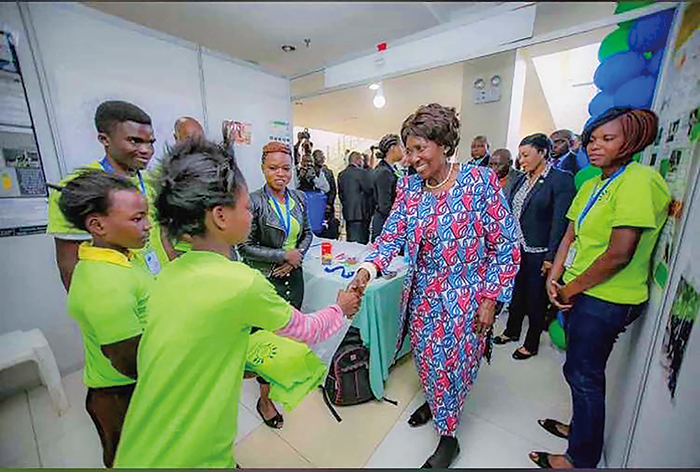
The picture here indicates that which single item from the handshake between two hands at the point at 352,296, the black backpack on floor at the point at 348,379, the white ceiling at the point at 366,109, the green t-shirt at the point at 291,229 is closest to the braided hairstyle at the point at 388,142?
the white ceiling at the point at 366,109

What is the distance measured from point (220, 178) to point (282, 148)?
101cm

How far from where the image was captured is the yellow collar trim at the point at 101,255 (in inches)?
28.0

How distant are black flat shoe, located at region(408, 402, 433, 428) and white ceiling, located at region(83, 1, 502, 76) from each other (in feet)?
5.17

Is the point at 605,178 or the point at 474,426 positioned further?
the point at 474,426

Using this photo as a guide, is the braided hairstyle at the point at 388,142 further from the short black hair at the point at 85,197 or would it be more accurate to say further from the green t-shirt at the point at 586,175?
the short black hair at the point at 85,197

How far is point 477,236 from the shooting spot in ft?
3.49

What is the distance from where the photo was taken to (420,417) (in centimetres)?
142

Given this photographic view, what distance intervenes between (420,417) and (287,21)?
165 cm

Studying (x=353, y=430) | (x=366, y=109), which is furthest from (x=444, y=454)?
(x=366, y=109)

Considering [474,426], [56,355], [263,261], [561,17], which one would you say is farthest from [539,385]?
[56,355]

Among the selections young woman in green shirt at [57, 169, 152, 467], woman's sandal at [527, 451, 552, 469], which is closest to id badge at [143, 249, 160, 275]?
young woman in green shirt at [57, 169, 152, 467]

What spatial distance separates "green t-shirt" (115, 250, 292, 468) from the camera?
511mm

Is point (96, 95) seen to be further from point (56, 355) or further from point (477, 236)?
point (56, 355)

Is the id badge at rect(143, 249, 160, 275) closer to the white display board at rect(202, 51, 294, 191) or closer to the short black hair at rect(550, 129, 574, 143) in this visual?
the white display board at rect(202, 51, 294, 191)
